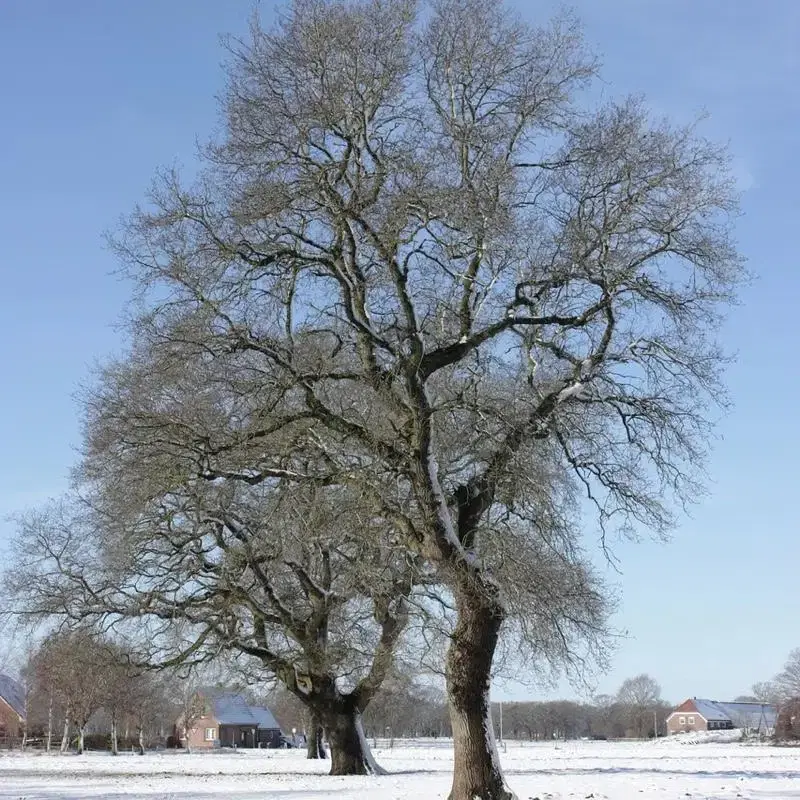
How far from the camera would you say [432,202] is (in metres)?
12.2

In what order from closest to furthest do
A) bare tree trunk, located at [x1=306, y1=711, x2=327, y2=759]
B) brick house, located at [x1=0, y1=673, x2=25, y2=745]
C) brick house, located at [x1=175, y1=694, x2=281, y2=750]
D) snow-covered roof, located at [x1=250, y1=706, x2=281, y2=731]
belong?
bare tree trunk, located at [x1=306, y1=711, x2=327, y2=759] → brick house, located at [x1=0, y1=673, x2=25, y2=745] → brick house, located at [x1=175, y1=694, x2=281, y2=750] → snow-covered roof, located at [x1=250, y1=706, x2=281, y2=731]

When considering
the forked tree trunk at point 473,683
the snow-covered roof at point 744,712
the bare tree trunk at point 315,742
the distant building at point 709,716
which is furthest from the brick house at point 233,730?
the forked tree trunk at point 473,683

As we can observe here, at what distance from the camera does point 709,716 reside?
139750 millimetres

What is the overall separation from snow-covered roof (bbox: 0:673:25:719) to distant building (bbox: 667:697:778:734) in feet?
301

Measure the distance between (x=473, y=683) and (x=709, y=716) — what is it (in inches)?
5504

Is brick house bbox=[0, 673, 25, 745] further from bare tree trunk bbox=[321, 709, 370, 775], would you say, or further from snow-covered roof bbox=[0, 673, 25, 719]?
bare tree trunk bbox=[321, 709, 370, 775]

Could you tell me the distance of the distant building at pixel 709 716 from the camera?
139125mm

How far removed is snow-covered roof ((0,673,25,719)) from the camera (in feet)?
271

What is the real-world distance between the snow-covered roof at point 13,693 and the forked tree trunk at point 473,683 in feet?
251

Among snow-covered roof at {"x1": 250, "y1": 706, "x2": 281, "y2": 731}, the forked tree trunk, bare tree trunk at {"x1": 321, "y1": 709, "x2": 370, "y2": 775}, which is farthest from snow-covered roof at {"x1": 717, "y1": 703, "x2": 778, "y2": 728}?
the forked tree trunk

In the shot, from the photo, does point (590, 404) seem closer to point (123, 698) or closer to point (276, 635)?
point (276, 635)

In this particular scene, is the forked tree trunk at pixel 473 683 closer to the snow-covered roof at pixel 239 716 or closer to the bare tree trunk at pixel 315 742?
the bare tree trunk at pixel 315 742

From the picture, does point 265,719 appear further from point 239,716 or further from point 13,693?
point 13,693

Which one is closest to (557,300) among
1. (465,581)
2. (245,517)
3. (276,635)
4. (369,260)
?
(369,260)
